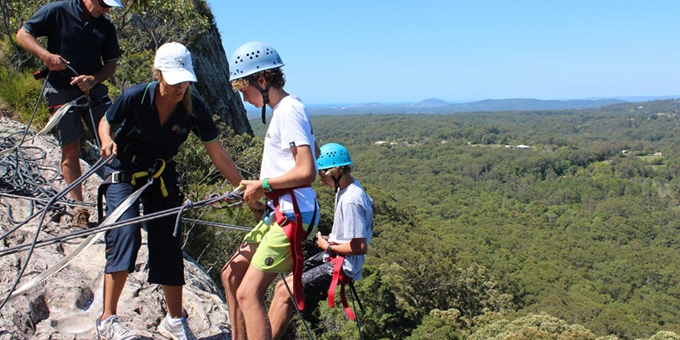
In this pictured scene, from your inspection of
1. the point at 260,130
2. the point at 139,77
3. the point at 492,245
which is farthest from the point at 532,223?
the point at 139,77

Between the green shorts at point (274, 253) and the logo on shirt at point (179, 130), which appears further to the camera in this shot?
the logo on shirt at point (179, 130)

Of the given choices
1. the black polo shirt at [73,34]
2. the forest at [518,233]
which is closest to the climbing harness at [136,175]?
the black polo shirt at [73,34]

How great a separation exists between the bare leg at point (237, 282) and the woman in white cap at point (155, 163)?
1.17ft

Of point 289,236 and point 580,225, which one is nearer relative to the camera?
point 289,236

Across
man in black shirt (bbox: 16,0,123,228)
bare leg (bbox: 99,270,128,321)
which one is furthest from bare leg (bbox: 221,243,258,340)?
man in black shirt (bbox: 16,0,123,228)

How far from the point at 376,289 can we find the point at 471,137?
6298 inches

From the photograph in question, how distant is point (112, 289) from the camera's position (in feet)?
9.32

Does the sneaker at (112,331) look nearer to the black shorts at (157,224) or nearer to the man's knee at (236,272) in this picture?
the black shorts at (157,224)

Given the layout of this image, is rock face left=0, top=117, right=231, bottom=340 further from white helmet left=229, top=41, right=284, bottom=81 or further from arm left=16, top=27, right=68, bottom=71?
white helmet left=229, top=41, right=284, bottom=81

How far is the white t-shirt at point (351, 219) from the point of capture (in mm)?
3373

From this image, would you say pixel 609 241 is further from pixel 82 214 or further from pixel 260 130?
pixel 82 214

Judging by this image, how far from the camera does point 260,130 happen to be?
11400 cm

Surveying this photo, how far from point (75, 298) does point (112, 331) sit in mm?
703

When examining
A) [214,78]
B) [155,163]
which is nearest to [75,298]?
[155,163]
